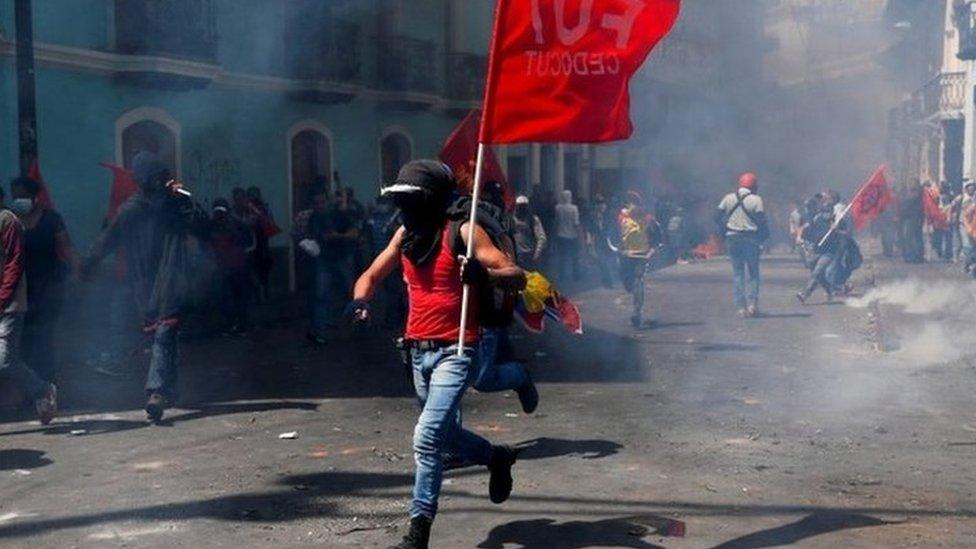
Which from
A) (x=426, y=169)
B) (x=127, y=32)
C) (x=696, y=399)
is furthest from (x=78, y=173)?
(x=426, y=169)

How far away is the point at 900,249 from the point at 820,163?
32.7 feet

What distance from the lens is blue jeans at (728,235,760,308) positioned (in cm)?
1423

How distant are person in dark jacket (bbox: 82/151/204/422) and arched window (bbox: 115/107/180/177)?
8.32 m

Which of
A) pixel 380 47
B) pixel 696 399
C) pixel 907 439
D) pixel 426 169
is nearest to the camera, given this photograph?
pixel 426 169

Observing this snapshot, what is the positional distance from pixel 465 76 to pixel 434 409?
21.0m

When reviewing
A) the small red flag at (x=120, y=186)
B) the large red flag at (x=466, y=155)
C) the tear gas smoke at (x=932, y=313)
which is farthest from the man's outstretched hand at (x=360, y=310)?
the tear gas smoke at (x=932, y=313)

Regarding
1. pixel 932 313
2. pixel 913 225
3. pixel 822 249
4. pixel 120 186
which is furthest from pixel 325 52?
pixel 913 225

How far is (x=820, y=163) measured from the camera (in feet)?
120

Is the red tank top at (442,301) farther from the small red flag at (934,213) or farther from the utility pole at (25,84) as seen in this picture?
the small red flag at (934,213)

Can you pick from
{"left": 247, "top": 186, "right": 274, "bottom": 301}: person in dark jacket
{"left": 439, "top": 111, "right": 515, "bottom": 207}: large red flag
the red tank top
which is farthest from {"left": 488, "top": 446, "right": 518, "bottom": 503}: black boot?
{"left": 247, "top": 186, "right": 274, "bottom": 301}: person in dark jacket

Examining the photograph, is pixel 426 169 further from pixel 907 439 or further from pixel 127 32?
pixel 127 32

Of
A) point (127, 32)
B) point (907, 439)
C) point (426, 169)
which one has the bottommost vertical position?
point (907, 439)

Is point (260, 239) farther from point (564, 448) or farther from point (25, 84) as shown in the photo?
point (564, 448)

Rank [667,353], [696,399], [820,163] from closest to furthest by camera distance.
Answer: [696,399] < [667,353] < [820,163]
